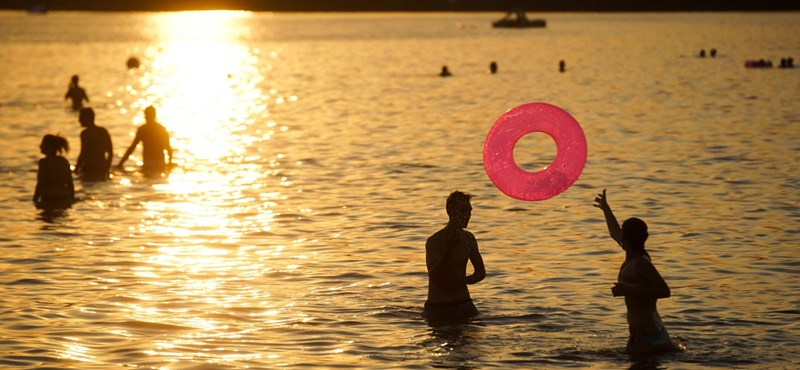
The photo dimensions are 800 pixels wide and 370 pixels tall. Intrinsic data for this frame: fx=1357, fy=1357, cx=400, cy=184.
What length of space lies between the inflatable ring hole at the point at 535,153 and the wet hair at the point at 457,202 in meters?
16.1

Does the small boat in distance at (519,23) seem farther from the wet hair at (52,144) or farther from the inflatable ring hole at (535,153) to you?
the wet hair at (52,144)

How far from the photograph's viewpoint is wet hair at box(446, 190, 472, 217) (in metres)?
12.8

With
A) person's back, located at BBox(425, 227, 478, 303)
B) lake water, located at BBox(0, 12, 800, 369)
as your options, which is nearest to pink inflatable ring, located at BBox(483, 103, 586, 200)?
person's back, located at BBox(425, 227, 478, 303)

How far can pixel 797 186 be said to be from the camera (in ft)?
82.4

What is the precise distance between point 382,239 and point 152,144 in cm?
797

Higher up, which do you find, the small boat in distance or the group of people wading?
the group of people wading

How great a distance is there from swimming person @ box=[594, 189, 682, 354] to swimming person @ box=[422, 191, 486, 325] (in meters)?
1.44

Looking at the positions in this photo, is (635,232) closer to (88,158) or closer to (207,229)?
(207,229)

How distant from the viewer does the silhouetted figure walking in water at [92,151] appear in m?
24.7

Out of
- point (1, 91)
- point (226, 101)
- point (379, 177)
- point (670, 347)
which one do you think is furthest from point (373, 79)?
point (670, 347)

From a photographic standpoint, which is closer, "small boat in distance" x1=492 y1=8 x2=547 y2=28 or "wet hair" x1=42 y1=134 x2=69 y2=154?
"wet hair" x1=42 y1=134 x2=69 y2=154

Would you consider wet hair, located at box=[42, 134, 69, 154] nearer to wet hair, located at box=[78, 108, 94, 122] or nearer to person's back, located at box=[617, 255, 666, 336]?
wet hair, located at box=[78, 108, 94, 122]

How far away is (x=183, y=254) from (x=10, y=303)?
12.2ft

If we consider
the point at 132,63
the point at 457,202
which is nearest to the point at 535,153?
the point at 457,202
